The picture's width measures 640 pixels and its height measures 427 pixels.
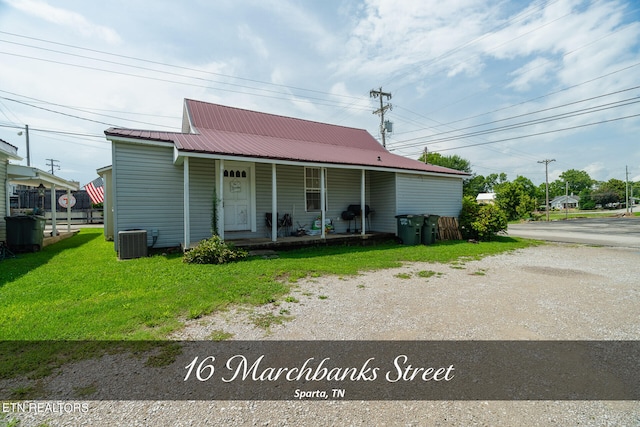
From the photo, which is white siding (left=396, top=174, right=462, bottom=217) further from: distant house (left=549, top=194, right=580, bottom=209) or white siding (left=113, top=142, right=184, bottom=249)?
distant house (left=549, top=194, right=580, bottom=209)

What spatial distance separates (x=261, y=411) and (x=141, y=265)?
5.89m

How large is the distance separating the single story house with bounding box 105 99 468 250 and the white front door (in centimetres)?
3

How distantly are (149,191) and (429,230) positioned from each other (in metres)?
9.33

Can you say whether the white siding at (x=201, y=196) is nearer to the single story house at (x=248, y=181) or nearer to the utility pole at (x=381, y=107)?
the single story house at (x=248, y=181)

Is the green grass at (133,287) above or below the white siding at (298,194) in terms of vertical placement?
below

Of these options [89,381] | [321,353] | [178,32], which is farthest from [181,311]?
[178,32]

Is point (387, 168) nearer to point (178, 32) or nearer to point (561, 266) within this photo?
point (561, 266)

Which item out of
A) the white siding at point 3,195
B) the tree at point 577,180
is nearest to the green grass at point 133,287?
the white siding at point 3,195

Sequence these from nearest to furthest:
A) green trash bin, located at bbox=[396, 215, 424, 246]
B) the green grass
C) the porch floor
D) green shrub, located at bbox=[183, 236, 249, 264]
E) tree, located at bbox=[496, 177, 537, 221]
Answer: the green grass → green shrub, located at bbox=[183, 236, 249, 264] → the porch floor → green trash bin, located at bbox=[396, 215, 424, 246] → tree, located at bbox=[496, 177, 537, 221]

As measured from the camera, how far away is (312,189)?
11.4 meters

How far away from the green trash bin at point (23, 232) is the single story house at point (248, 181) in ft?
6.44

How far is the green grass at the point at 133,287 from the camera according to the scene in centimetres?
353

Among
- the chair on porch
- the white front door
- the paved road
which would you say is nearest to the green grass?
the chair on porch

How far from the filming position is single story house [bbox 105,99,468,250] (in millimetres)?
8141
